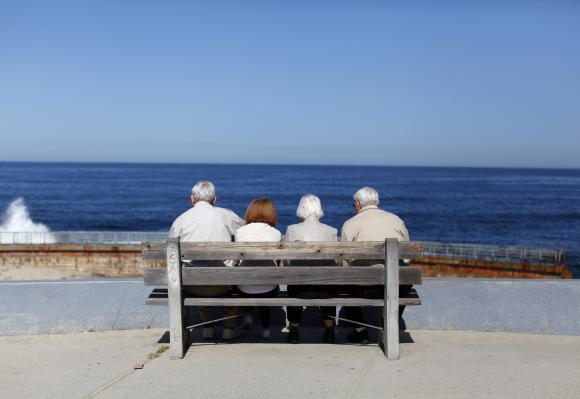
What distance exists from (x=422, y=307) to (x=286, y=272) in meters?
1.82

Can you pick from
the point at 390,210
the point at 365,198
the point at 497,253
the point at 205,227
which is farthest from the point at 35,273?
the point at 390,210

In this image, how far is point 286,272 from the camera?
6.00 metres

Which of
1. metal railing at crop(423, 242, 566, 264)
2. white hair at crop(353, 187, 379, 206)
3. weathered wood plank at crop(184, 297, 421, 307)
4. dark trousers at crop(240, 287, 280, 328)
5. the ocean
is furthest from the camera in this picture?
the ocean

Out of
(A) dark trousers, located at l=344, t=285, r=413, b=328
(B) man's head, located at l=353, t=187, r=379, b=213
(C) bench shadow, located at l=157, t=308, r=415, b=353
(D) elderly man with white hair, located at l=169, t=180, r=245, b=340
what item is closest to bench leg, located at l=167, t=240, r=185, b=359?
(C) bench shadow, located at l=157, t=308, r=415, b=353

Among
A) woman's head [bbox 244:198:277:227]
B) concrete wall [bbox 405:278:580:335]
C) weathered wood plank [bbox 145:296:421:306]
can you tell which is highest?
woman's head [bbox 244:198:277:227]

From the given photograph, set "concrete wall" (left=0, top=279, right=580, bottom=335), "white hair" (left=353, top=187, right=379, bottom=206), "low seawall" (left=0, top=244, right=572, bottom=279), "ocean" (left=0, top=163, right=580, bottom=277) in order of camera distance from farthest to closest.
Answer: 1. "ocean" (left=0, top=163, right=580, bottom=277)
2. "low seawall" (left=0, top=244, right=572, bottom=279)
3. "concrete wall" (left=0, top=279, right=580, bottom=335)
4. "white hair" (left=353, top=187, right=379, bottom=206)

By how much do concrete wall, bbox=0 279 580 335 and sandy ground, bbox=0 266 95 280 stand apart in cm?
2531

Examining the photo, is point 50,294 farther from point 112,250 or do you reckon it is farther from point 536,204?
point 536,204

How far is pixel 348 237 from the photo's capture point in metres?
6.61

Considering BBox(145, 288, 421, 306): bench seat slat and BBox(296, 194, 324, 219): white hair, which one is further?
BBox(296, 194, 324, 219): white hair

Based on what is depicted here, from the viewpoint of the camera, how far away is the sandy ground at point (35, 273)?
3134 cm

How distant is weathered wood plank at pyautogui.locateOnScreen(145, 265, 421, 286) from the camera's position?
599 centimetres

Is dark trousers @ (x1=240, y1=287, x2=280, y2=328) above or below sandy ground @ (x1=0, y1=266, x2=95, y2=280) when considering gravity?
above

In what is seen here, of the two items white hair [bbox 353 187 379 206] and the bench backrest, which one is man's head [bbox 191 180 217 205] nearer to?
the bench backrest
